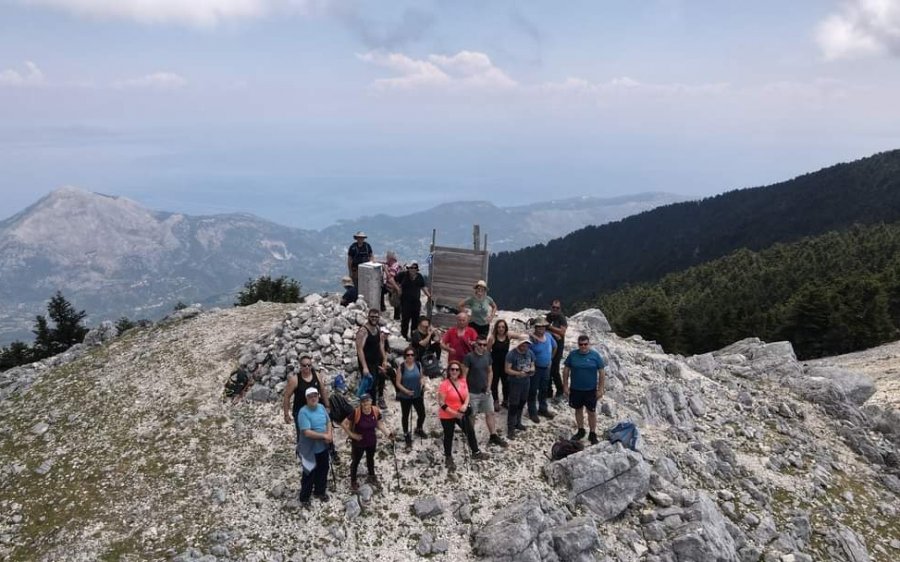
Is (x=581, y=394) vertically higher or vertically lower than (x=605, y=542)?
higher

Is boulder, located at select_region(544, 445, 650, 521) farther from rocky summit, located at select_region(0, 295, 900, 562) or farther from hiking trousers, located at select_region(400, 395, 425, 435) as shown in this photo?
hiking trousers, located at select_region(400, 395, 425, 435)

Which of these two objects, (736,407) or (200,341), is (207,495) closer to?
(200,341)

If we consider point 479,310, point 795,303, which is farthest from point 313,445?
point 795,303

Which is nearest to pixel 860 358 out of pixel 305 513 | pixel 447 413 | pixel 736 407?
pixel 736 407

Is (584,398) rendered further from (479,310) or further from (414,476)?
(414,476)

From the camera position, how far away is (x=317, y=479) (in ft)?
36.8

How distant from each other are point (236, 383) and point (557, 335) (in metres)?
9.29

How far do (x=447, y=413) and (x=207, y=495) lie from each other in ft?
18.2

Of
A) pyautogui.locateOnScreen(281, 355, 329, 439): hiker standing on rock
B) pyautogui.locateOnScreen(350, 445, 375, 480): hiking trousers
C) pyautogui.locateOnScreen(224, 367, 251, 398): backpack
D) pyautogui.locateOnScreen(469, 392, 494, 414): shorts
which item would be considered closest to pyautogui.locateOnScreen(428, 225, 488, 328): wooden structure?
pyautogui.locateOnScreen(469, 392, 494, 414): shorts

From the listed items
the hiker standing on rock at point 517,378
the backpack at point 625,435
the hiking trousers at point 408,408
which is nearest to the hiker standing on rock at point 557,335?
the hiker standing on rock at point 517,378

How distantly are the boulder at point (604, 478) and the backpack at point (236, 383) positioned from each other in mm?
8903

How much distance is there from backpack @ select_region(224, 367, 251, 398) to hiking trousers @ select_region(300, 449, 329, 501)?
17.0 feet

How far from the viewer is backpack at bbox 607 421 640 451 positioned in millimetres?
12820

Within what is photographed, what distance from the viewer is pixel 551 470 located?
40.1 ft
